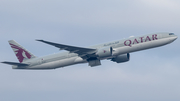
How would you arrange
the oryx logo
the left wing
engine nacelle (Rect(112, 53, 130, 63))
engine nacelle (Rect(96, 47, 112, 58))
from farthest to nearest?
the oryx logo < engine nacelle (Rect(112, 53, 130, 63)) < engine nacelle (Rect(96, 47, 112, 58)) < the left wing

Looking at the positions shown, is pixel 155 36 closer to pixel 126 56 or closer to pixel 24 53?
pixel 126 56

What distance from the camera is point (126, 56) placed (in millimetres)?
69062

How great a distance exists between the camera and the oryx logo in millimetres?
69688

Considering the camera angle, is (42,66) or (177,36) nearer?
(177,36)

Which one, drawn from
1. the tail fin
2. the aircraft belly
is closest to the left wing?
the aircraft belly

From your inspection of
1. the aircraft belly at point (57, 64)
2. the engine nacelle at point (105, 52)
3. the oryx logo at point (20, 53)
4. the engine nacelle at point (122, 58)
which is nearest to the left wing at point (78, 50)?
the engine nacelle at point (105, 52)

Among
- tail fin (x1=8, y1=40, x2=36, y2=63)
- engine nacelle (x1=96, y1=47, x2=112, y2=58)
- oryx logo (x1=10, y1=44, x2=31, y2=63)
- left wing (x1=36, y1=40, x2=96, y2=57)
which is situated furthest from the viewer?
oryx logo (x1=10, y1=44, x2=31, y2=63)

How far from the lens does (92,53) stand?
6206 cm

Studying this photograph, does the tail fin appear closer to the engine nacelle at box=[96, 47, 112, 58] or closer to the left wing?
the left wing

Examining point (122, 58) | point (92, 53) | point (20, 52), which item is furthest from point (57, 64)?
point (122, 58)

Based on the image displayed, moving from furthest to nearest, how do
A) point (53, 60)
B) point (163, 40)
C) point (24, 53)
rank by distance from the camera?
point (24, 53) → point (53, 60) → point (163, 40)

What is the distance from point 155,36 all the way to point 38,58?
25.2 m

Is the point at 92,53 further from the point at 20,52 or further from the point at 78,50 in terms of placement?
the point at 20,52
